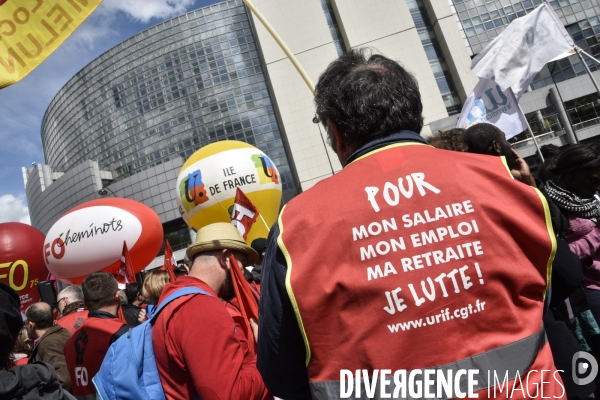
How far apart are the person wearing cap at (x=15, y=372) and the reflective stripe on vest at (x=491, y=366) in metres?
0.98

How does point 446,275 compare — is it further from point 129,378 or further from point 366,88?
point 129,378

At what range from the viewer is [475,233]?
114 cm

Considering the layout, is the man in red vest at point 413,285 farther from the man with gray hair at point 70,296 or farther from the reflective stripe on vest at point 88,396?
the man with gray hair at point 70,296

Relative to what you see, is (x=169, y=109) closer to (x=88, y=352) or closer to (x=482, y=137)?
(x=88, y=352)

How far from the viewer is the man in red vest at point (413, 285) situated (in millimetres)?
1102

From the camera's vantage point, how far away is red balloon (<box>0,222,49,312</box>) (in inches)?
270

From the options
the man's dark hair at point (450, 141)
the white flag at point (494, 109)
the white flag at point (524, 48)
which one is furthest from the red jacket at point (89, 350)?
the white flag at point (524, 48)

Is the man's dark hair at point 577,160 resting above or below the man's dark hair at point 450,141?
below

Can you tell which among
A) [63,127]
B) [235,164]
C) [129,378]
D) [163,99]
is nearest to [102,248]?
[235,164]

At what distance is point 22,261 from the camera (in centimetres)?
707

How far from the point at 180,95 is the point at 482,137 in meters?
47.0

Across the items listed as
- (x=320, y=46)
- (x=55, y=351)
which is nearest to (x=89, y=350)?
(x=55, y=351)

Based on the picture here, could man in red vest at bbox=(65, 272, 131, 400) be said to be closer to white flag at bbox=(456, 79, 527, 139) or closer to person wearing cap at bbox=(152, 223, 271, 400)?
person wearing cap at bbox=(152, 223, 271, 400)

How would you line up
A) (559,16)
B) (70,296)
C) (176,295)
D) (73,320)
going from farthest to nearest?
(559,16)
(70,296)
(73,320)
(176,295)
